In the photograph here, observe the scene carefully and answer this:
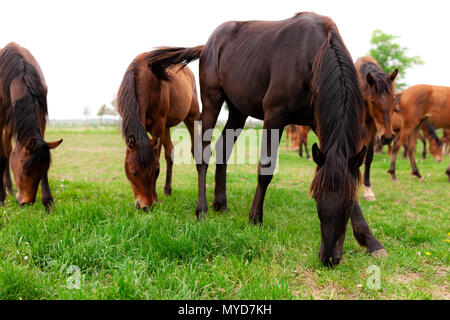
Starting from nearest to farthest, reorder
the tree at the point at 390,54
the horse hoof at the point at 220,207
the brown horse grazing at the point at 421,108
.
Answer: the horse hoof at the point at 220,207, the brown horse grazing at the point at 421,108, the tree at the point at 390,54

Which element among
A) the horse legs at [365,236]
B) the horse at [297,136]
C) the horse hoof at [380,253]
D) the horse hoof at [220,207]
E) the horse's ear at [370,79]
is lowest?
the horse at [297,136]

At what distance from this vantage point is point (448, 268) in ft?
8.28

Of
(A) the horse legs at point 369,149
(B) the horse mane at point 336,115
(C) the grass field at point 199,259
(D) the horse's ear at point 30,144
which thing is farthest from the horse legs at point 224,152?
(A) the horse legs at point 369,149

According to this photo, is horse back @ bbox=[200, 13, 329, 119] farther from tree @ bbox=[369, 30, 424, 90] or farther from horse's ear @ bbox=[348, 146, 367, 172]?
tree @ bbox=[369, 30, 424, 90]

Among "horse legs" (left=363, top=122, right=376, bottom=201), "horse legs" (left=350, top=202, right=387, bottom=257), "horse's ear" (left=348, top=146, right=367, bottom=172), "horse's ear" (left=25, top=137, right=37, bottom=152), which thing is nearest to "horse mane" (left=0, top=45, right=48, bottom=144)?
"horse's ear" (left=25, top=137, right=37, bottom=152)

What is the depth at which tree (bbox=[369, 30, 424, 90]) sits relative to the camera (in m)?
35.5

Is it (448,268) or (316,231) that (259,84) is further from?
(448,268)

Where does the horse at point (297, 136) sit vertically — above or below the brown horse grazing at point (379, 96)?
below

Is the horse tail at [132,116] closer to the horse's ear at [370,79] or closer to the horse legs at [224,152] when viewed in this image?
the horse legs at [224,152]

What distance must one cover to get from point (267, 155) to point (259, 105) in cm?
63

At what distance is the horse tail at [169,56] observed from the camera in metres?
4.56

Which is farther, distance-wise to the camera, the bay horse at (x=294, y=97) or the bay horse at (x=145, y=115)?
the bay horse at (x=145, y=115)

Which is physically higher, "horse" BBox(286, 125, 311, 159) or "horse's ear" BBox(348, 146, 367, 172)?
"horse's ear" BBox(348, 146, 367, 172)

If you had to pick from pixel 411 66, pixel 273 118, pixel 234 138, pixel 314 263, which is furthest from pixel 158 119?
pixel 411 66
